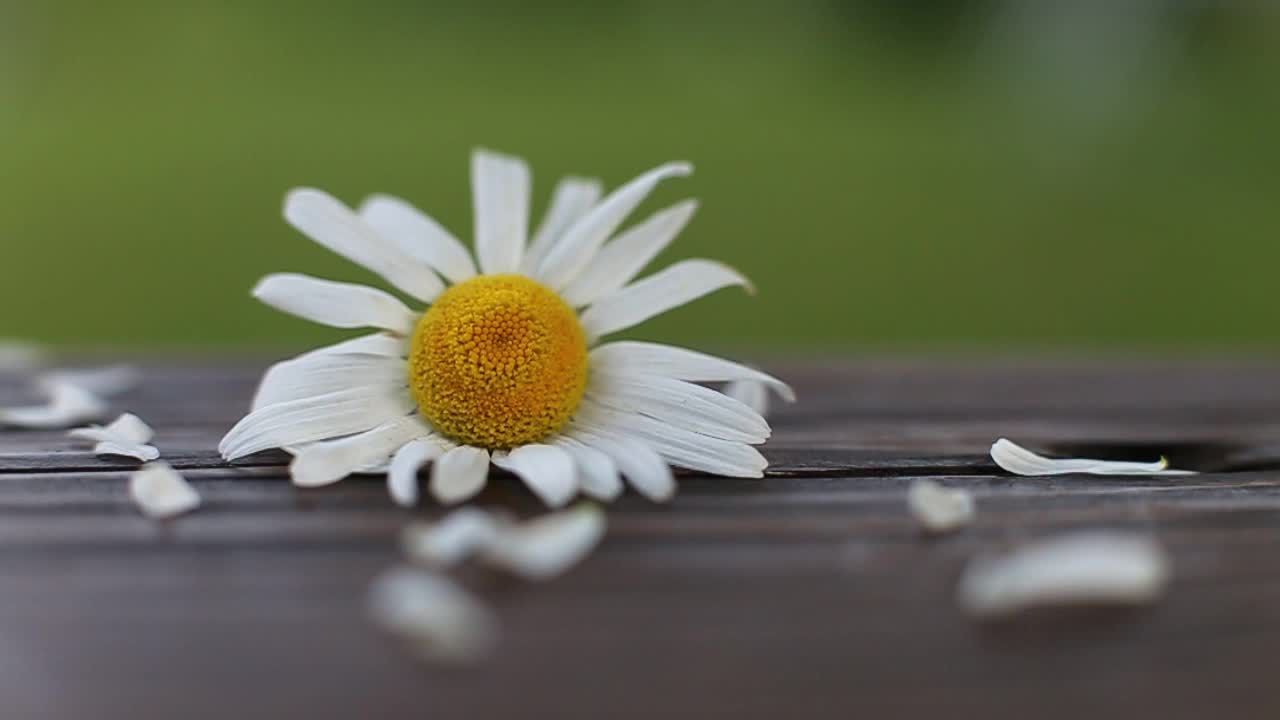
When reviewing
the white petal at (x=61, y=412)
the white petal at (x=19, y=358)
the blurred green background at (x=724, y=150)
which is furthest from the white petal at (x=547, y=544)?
the blurred green background at (x=724, y=150)

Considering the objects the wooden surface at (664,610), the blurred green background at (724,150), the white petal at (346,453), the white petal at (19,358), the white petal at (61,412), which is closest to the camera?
the wooden surface at (664,610)

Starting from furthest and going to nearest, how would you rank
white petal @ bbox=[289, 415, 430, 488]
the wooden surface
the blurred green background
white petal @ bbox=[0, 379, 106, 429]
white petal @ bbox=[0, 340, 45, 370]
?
the blurred green background
white petal @ bbox=[0, 340, 45, 370]
white petal @ bbox=[0, 379, 106, 429]
white petal @ bbox=[289, 415, 430, 488]
the wooden surface

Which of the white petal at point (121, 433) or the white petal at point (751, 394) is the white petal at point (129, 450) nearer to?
the white petal at point (121, 433)

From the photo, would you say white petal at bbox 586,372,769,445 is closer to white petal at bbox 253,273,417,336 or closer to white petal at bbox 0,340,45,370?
white petal at bbox 253,273,417,336

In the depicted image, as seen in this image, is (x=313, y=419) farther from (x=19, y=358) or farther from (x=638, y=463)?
(x=19, y=358)

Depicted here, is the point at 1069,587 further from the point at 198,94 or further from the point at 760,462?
A: the point at 198,94

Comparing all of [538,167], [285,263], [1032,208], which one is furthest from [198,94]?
[1032,208]

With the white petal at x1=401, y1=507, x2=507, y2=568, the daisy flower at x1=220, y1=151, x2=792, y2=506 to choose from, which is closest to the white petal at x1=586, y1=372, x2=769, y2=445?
the daisy flower at x1=220, y1=151, x2=792, y2=506
